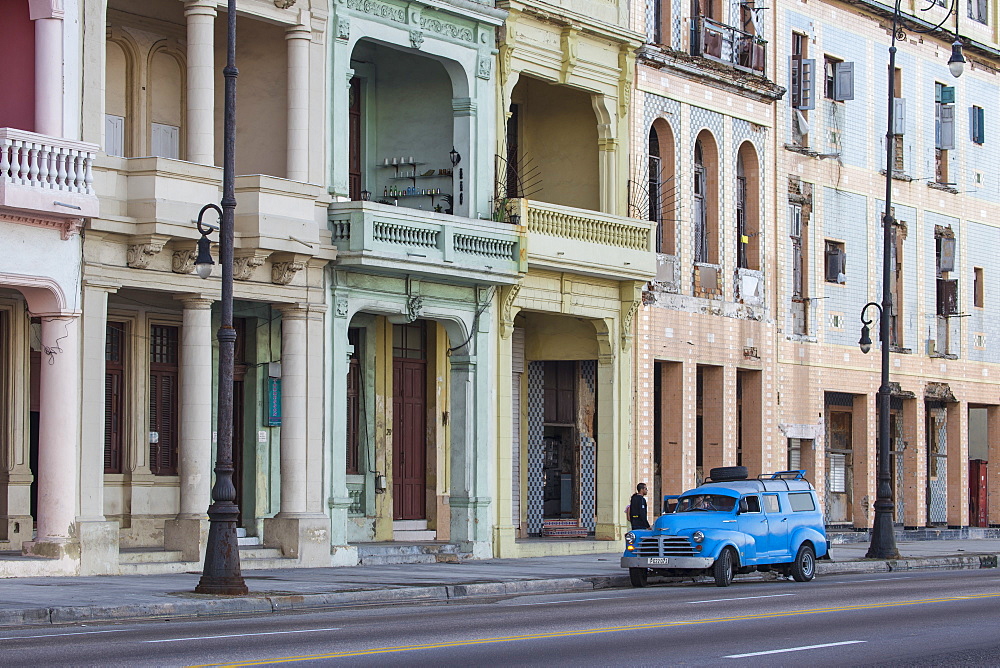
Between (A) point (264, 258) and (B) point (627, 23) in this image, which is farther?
(B) point (627, 23)

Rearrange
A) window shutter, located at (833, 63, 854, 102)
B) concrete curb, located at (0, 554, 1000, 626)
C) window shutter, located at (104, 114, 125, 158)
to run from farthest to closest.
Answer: window shutter, located at (833, 63, 854, 102) < window shutter, located at (104, 114, 125, 158) < concrete curb, located at (0, 554, 1000, 626)

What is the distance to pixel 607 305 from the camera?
36.0 meters

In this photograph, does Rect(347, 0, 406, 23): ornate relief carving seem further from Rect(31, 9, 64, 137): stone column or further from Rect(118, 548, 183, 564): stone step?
Rect(118, 548, 183, 564): stone step

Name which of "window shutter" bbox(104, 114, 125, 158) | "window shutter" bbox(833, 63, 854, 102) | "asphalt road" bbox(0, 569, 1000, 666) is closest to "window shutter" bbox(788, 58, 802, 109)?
"window shutter" bbox(833, 63, 854, 102)

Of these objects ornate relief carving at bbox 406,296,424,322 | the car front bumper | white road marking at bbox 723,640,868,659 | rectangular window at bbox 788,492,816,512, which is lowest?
the car front bumper

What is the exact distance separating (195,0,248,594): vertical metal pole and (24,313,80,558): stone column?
348cm

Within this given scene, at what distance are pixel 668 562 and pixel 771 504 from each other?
2.31 meters

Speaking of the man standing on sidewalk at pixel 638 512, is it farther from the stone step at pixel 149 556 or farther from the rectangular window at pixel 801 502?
the stone step at pixel 149 556

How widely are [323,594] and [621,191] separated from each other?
50.9ft

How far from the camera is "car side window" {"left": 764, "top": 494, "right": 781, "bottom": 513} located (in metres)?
27.9

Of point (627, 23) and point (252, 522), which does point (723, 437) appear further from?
point (252, 522)

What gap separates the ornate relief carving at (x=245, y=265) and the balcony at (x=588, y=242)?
6430 mm

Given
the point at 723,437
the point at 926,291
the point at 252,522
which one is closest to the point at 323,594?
the point at 252,522

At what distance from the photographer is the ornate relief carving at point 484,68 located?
108ft
